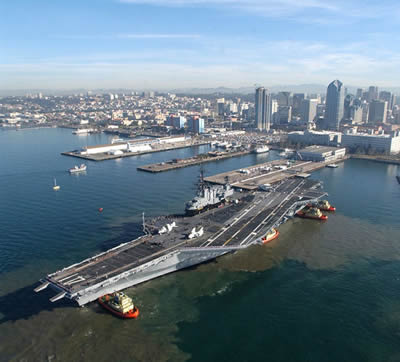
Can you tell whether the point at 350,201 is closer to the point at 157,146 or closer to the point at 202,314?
the point at 202,314

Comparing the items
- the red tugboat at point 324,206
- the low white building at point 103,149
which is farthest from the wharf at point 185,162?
the red tugboat at point 324,206

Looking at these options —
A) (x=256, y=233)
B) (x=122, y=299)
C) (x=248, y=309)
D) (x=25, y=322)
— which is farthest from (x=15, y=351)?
(x=256, y=233)

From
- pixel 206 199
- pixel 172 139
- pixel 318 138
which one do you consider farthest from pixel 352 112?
pixel 206 199

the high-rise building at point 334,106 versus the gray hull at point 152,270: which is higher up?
the high-rise building at point 334,106

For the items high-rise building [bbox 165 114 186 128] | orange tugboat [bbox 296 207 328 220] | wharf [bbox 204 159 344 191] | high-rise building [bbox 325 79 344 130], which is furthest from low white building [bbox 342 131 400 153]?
high-rise building [bbox 165 114 186 128]

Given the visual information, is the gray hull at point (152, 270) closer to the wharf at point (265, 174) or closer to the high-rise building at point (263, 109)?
the wharf at point (265, 174)

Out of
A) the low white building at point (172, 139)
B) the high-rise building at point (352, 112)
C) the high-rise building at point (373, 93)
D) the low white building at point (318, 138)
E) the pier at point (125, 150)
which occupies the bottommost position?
the pier at point (125, 150)
